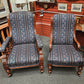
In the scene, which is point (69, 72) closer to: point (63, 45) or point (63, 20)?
point (63, 45)

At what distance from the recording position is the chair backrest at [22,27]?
6.75ft

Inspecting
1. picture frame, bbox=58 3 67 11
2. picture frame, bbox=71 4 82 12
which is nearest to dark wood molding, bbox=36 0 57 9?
picture frame, bbox=58 3 67 11

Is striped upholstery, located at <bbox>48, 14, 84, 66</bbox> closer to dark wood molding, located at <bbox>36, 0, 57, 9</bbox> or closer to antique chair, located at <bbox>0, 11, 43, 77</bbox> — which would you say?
antique chair, located at <bbox>0, 11, 43, 77</bbox>

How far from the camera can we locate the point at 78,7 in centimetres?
235

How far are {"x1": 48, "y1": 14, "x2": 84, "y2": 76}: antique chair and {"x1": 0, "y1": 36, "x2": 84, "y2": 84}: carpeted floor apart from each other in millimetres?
145

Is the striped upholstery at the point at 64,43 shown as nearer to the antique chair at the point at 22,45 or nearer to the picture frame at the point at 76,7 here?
the antique chair at the point at 22,45

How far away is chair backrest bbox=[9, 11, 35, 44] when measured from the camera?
2059mm

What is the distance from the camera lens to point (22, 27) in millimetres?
2129

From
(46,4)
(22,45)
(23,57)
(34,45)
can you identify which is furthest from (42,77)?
(46,4)

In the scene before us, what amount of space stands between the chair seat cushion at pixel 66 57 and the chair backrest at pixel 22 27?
2.17 ft

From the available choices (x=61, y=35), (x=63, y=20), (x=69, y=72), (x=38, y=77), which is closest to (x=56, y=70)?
(x=69, y=72)

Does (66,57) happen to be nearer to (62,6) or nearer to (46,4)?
(62,6)

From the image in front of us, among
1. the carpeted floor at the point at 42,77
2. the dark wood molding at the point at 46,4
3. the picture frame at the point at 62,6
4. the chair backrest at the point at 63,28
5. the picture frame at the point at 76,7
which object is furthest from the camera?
the dark wood molding at the point at 46,4

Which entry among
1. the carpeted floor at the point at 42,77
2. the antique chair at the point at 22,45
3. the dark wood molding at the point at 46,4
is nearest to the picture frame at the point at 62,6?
the dark wood molding at the point at 46,4
